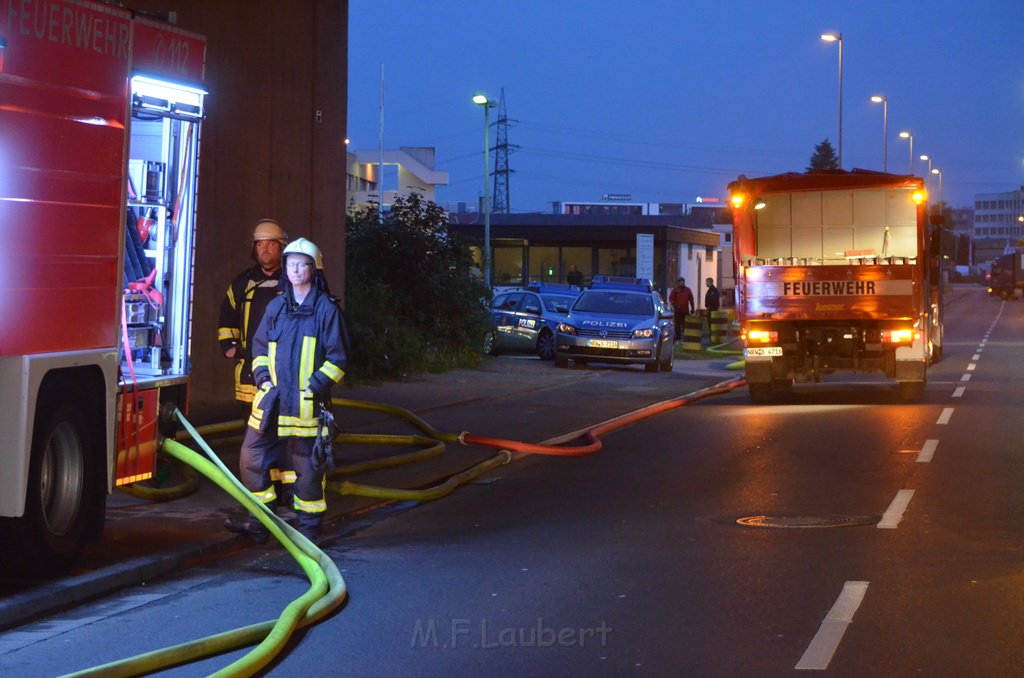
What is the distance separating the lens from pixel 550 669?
6.16 meters

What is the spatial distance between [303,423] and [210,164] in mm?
8556

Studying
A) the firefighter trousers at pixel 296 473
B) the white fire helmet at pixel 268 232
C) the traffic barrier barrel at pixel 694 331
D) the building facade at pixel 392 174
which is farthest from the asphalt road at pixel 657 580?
the building facade at pixel 392 174

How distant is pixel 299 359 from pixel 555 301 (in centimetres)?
2323

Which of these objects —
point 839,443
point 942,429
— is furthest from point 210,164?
point 942,429

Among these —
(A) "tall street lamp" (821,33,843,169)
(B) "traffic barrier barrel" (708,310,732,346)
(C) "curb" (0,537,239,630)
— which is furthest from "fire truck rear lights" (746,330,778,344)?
(A) "tall street lamp" (821,33,843,169)

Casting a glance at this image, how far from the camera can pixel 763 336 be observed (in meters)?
20.5

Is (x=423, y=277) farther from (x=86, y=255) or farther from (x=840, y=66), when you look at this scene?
(x=840, y=66)

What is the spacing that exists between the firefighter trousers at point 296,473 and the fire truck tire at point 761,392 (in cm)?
1243

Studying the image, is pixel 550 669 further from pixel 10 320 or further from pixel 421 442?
pixel 421 442

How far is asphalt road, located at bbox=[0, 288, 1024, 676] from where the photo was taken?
20.9ft

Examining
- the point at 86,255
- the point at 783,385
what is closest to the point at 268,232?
the point at 86,255

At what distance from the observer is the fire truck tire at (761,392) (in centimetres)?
2086

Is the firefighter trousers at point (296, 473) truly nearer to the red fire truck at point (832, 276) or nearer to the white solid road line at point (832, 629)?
the white solid road line at point (832, 629)

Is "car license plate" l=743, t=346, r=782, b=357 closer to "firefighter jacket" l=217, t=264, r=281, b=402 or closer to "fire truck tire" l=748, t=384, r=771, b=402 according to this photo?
"fire truck tire" l=748, t=384, r=771, b=402
